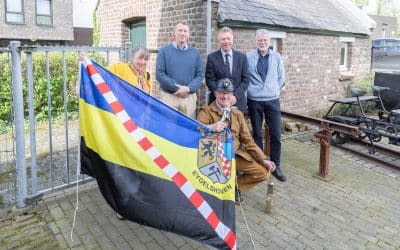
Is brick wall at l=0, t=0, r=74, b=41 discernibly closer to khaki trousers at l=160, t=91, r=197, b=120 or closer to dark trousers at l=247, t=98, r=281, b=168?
khaki trousers at l=160, t=91, r=197, b=120

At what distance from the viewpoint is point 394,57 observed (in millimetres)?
17906

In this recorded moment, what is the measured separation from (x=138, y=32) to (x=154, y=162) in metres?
7.04

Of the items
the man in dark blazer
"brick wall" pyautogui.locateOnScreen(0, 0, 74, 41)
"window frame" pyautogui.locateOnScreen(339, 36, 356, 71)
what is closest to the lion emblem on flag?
the man in dark blazer

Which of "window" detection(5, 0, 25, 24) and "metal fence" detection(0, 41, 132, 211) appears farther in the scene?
"window" detection(5, 0, 25, 24)

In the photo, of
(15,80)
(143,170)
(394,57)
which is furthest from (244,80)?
(394,57)

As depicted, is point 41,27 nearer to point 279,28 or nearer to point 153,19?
point 153,19

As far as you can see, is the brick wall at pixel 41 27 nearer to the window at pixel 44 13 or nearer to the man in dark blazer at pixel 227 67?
the window at pixel 44 13

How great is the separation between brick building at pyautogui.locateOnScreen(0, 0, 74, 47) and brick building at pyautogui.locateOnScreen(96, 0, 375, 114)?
17.7 metres

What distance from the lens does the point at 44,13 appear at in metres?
27.5

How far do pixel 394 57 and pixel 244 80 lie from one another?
15644mm

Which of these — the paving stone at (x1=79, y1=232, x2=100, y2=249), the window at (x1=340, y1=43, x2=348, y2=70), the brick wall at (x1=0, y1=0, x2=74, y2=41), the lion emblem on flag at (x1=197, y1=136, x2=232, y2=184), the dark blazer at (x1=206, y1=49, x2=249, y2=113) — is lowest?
the paving stone at (x1=79, y1=232, x2=100, y2=249)

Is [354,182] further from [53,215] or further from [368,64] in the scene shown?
[368,64]

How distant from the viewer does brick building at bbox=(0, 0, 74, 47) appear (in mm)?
25562

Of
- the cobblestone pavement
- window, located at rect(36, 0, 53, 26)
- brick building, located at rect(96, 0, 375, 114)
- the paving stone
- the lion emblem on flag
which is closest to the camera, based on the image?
the lion emblem on flag
